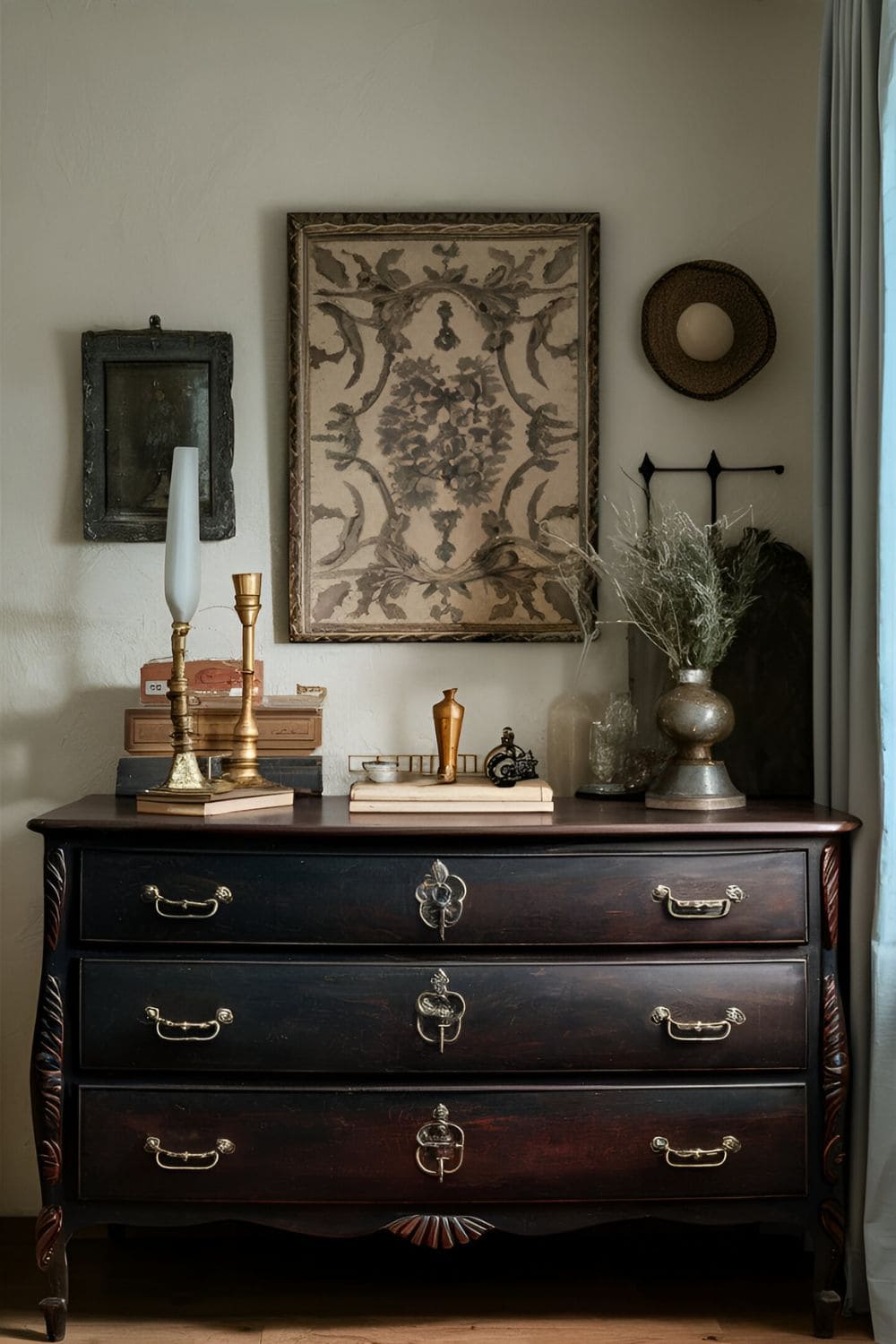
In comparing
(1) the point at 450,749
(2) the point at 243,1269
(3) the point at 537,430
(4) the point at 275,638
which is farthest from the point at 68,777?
(3) the point at 537,430

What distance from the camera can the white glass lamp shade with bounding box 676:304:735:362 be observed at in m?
2.45

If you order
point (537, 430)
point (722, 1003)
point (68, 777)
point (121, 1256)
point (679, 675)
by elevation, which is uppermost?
point (537, 430)

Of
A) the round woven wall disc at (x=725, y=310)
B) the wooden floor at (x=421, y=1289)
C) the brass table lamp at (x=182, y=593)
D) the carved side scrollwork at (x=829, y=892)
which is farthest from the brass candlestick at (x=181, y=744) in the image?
the round woven wall disc at (x=725, y=310)

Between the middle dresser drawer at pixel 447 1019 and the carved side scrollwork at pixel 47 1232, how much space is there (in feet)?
0.82

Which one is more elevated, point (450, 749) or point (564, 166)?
point (564, 166)

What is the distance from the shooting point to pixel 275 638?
8.27 ft

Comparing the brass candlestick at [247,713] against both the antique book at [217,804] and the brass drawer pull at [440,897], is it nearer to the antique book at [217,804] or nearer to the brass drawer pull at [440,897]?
the antique book at [217,804]

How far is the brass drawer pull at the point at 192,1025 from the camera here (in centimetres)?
197

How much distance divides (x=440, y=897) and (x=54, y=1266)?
91 cm

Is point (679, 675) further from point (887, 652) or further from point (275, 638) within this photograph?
point (275, 638)

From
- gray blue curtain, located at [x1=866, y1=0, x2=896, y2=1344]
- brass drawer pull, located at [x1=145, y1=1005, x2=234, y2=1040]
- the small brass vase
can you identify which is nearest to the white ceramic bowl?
the small brass vase

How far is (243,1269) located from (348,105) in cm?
240

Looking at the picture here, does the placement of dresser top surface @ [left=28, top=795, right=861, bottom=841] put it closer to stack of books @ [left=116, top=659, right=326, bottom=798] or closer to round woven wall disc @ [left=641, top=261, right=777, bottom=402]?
stack of books @ [left=116, top=659, right=326, bottom=798]

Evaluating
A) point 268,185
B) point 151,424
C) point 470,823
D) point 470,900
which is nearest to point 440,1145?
point 470,900
